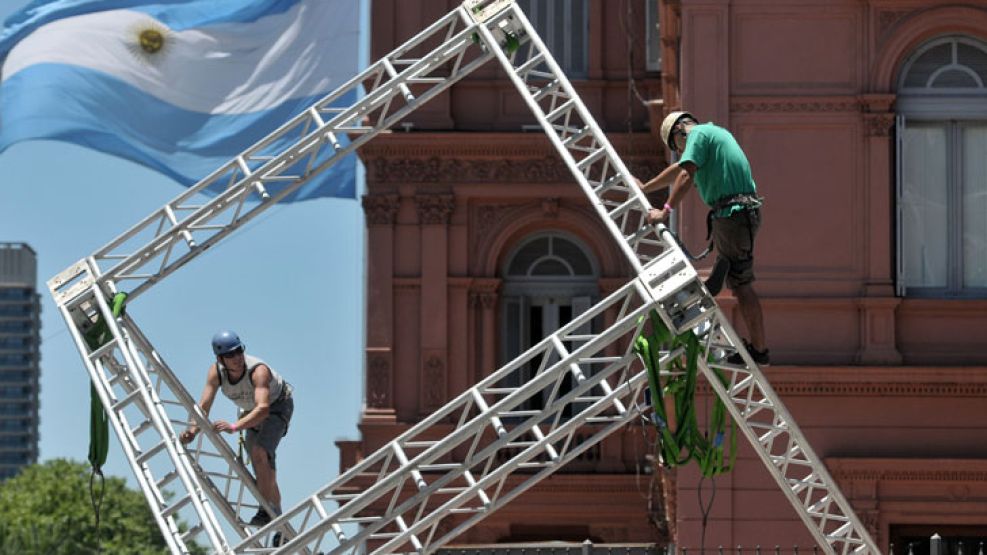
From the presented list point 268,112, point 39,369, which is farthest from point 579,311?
point 39,369

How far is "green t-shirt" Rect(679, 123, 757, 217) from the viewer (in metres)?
25.0

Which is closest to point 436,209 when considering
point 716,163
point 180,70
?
point 180,70

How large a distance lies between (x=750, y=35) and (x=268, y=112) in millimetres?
10845

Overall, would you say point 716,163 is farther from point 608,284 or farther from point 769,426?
point 608,284

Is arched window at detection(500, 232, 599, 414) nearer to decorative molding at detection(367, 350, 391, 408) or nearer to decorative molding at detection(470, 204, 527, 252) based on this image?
decorative molding at detection(470, 204, 527, 252)

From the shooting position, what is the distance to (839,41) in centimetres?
3406

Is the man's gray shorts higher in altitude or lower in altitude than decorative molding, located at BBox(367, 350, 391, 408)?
lower

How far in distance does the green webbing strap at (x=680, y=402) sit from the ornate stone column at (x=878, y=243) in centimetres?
758

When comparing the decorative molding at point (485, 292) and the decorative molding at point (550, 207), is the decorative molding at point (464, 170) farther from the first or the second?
the decorative molding at point (485, 292)

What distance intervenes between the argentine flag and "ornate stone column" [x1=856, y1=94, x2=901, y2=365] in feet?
34.9

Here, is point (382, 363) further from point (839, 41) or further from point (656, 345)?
point (656, 345)

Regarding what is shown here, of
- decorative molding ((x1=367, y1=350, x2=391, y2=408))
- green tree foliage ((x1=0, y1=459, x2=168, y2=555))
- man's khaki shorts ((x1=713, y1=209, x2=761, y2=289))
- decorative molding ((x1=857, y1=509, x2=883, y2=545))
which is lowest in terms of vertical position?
man's khaki shorts ((x1=713, y1=209, x2=761, y2=289))

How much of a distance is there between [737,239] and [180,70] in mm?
18692

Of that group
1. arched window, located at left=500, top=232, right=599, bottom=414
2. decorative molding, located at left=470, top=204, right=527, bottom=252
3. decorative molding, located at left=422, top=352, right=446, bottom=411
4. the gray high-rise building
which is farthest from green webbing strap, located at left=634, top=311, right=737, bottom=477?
the gray high-rise building
